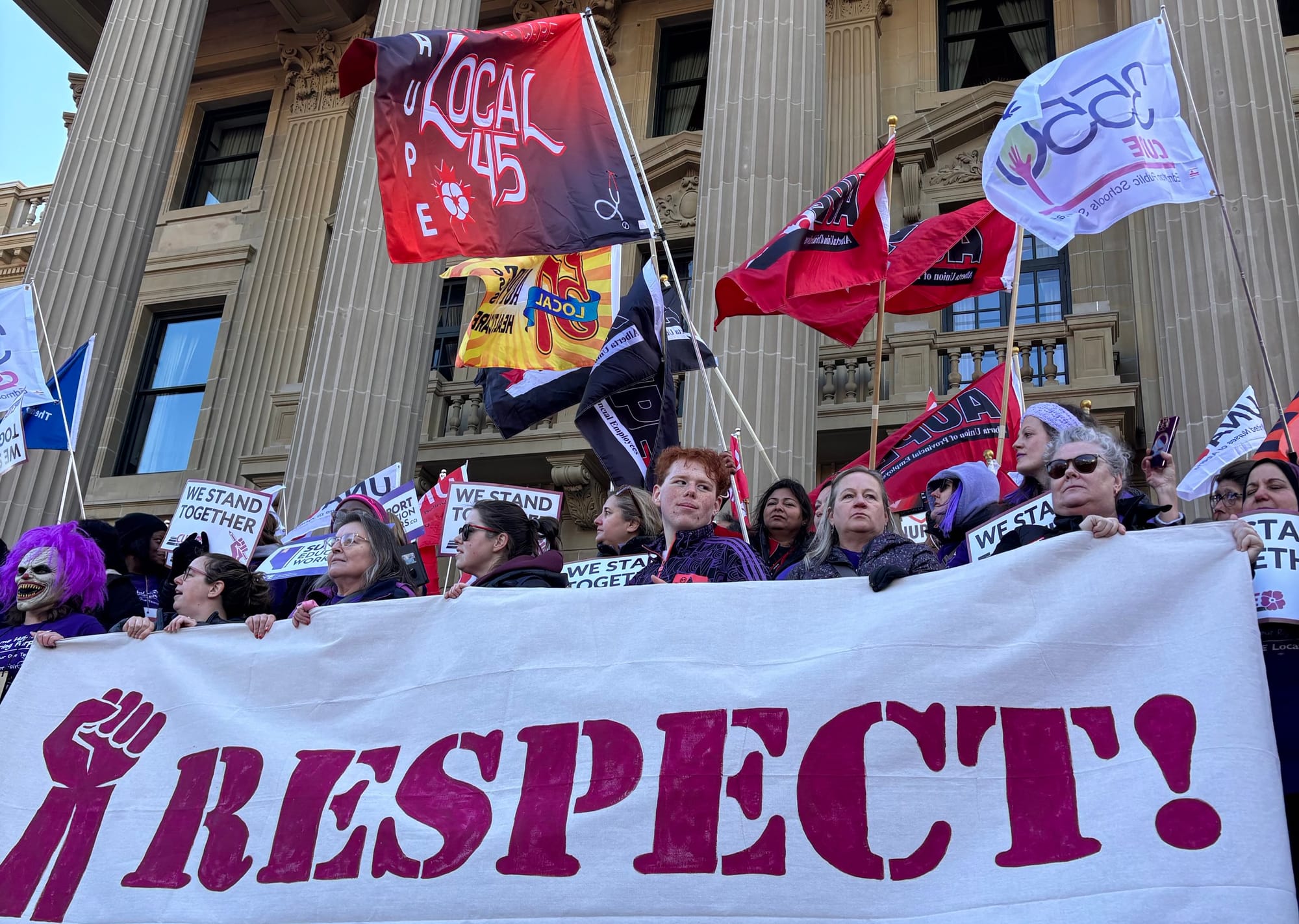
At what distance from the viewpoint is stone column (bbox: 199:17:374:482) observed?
18.0 meters

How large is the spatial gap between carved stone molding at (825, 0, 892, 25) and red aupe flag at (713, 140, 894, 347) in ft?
31.8

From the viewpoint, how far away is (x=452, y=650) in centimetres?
460

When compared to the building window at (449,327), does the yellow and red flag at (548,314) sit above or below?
below

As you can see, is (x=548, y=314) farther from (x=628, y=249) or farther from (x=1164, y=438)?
(x=628, y=249)

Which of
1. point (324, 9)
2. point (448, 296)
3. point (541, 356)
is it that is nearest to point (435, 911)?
point (541, 356)

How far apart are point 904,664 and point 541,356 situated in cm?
635

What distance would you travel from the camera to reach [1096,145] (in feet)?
23.2

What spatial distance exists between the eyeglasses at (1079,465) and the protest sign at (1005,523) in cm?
17

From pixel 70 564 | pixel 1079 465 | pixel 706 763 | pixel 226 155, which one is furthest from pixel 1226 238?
pixel 226 155

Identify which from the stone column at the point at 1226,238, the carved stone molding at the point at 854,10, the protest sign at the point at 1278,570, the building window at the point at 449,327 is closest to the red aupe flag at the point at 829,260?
the stone column at the point at 1226,238

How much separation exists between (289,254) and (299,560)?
12.4 meters

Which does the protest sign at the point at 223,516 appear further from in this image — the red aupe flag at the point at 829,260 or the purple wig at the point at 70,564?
the red aupe flag at the point at 829,260

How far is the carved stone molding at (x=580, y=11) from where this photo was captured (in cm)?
1858

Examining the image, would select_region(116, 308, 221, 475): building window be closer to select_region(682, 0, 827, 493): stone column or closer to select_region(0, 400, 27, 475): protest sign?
select_region(0, 400, 27, 475): protest sign
